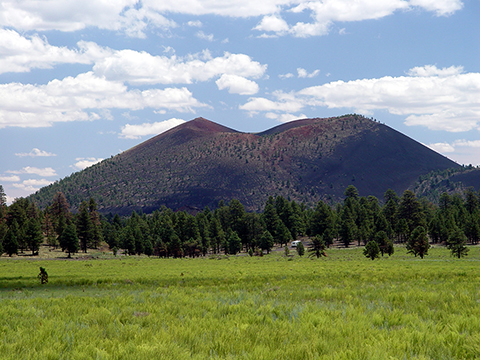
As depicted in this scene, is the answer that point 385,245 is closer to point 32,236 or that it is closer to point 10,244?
point 32,236

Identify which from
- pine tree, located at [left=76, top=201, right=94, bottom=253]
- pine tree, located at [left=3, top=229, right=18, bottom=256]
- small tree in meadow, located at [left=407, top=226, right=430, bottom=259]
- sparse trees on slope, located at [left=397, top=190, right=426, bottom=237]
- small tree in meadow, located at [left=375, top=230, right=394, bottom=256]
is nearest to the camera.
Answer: small tree in meadow, located at [left=407, top=226, right=430, bottom=259]

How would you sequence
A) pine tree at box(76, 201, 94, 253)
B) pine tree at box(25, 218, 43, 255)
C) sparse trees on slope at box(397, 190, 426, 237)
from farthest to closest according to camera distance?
sparse trees on slope at box(397, 190, 426, 237) < pine tree at box(76, 201, 94, 253) < pine tree at box(25, 218, 43, 255)

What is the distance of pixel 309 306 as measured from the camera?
37.0 ft

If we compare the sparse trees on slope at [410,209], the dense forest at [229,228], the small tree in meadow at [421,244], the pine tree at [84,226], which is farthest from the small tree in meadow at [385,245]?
the pine tree at [84,226]

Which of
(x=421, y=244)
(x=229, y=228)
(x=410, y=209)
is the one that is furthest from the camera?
(x=229, y=228)

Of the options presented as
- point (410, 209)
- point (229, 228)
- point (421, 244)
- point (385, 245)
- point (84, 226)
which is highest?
point (84, 226)

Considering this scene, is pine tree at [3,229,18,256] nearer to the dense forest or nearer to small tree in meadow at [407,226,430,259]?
the dense forest

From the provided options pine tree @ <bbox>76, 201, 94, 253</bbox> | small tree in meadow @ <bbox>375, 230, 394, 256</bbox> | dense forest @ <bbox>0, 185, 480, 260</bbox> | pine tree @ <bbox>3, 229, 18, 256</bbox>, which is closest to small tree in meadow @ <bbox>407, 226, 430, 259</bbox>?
small tree in meadow @ <bbox>375, 230, 394, 256</bbox>

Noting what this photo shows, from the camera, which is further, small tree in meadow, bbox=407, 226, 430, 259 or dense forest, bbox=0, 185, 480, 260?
dense forest, bbox=0, 185, 480, 260

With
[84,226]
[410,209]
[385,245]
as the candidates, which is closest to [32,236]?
[84,226]

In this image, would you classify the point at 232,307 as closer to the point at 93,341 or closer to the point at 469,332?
the point at 93,341

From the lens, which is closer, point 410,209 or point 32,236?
point 32,236

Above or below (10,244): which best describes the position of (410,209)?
below

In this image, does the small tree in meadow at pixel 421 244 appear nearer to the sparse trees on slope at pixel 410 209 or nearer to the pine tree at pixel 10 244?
the sparse trees on slope at pixel 410 209
